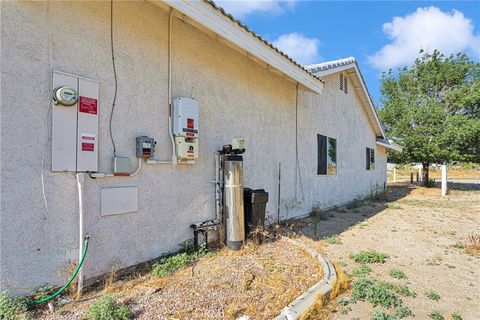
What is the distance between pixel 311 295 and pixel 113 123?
10.7 ft

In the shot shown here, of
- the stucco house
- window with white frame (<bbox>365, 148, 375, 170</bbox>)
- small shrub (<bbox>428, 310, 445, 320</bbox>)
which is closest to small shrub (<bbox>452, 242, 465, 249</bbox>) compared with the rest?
small shrub (<bbox>428, 310, 445, 320</bbox>)

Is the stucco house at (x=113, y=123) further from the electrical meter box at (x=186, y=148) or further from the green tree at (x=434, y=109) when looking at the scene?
the green tree at (x=434, y=109)

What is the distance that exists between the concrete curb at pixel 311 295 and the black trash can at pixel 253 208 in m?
1.33

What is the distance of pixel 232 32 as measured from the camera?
462 cm

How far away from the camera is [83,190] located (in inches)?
136

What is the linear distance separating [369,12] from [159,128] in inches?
358

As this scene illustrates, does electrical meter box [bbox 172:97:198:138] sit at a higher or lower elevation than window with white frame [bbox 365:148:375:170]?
higher

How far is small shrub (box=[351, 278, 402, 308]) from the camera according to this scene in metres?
3.55

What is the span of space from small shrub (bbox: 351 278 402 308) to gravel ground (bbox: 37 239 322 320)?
0.51m

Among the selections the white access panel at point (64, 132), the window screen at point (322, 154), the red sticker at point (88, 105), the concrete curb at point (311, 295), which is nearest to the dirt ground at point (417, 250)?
the concrete curb at point (311, 295)

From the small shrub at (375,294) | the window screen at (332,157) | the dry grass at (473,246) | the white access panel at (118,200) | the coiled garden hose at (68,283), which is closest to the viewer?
the coiled garden hose at (68,283)

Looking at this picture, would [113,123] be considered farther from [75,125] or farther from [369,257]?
[369,257]

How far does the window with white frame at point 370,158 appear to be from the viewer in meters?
14.4

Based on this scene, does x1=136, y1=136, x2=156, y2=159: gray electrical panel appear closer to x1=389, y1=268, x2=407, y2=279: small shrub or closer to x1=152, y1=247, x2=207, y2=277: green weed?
x1=152, y1=247, x2=207, y2=277: green weed
